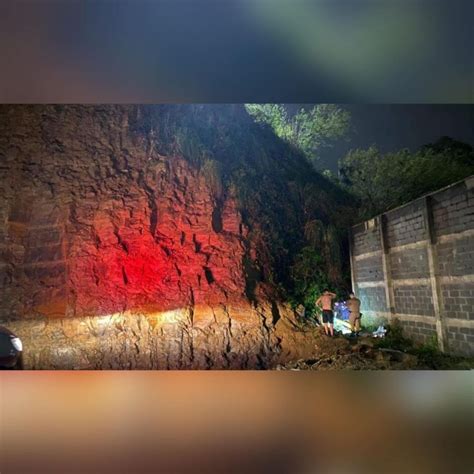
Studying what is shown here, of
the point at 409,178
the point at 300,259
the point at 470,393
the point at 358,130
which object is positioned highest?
the point at 358,130

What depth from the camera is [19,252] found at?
5047 mm

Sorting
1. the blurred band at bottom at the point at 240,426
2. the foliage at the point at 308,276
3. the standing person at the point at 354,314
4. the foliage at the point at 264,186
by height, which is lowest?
the blurred band at bottom at the point at 240,426

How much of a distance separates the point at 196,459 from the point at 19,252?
3966mm

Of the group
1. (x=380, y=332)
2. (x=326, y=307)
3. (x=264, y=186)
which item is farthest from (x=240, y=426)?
(x=264, y=186)

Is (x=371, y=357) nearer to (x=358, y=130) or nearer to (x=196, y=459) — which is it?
(x=358, y=130)

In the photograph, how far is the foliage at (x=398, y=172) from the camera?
185 inches

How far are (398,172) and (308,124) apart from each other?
1.12 meters
